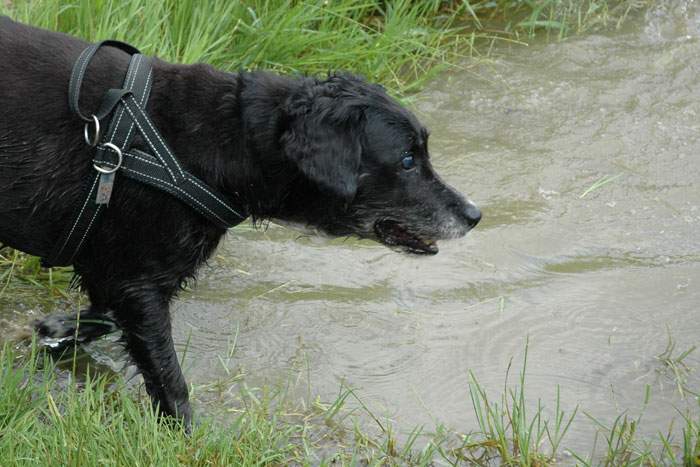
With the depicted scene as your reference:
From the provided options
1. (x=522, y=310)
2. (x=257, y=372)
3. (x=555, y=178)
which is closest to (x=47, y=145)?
(x=257, y=372)

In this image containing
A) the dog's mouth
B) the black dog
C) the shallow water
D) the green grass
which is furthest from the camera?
the shallow water

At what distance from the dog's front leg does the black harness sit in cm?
34

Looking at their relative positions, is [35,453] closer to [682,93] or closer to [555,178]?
[555,178]

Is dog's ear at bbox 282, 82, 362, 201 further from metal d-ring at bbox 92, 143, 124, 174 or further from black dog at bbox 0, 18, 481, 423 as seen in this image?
metal d-ring at bbox 92, 143, 124, 174

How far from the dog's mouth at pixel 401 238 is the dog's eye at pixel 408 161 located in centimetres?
24

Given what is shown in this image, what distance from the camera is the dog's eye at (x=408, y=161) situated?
142 inches

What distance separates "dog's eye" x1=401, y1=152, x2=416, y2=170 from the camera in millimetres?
3600

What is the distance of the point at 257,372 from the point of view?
13.1 feet

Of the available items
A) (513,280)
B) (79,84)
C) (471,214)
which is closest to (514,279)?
(513,280)

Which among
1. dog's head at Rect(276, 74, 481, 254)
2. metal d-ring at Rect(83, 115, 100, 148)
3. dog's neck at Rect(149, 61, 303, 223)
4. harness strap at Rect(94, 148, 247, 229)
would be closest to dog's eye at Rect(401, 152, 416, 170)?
dog's head at Rect(276, 74, 481, 254)

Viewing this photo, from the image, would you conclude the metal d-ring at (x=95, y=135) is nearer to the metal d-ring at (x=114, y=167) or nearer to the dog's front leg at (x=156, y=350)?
the metal d-ring at (x=114, y=167)

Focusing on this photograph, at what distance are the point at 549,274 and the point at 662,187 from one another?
3.40 feet

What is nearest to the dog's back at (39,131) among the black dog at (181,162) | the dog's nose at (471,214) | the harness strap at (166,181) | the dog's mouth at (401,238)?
the black dog at (181,162)

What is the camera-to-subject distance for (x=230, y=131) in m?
3.44
